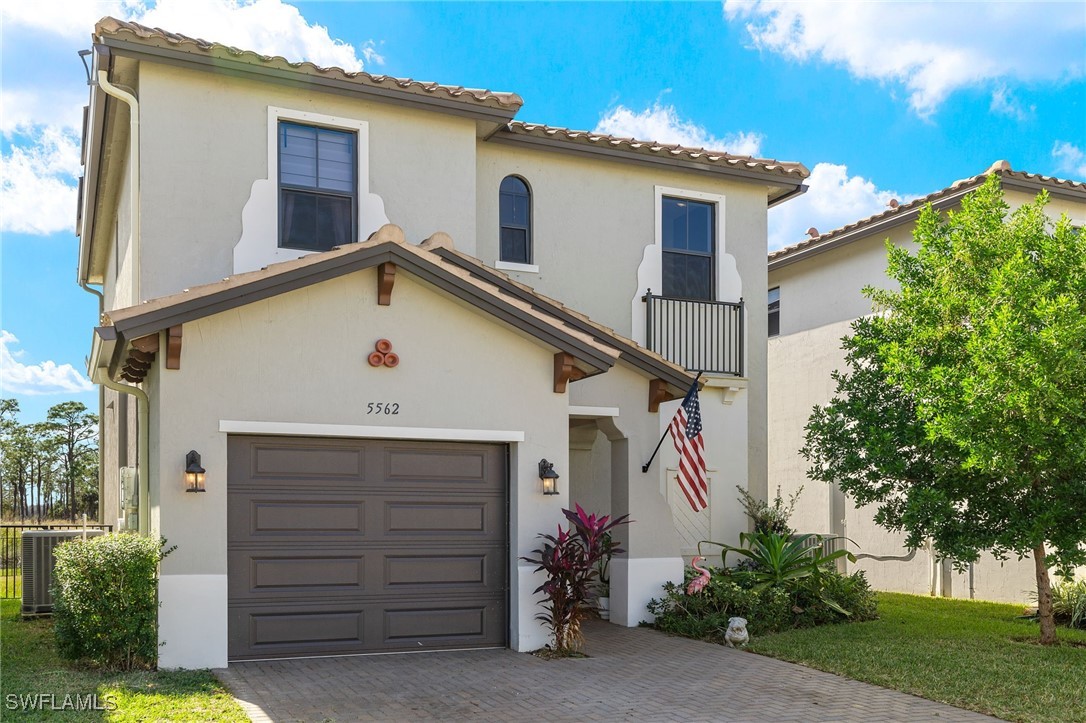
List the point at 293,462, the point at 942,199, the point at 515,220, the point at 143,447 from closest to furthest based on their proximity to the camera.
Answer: the point at 293,462 → the point at 143,447 → the point at 515,220 → the point at 942,199

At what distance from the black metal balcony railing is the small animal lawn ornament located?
4569mm

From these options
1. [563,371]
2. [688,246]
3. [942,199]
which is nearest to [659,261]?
[688,246]

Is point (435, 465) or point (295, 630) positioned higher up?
point (435, 465)

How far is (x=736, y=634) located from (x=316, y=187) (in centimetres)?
752

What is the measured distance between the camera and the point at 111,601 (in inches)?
380

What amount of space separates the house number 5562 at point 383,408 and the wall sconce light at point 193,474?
1.78 m

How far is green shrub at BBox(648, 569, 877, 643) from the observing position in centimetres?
1296

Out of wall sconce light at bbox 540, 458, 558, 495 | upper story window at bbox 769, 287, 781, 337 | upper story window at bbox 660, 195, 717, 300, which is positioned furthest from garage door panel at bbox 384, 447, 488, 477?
upper story window at bbox 769, 287, 781, 337

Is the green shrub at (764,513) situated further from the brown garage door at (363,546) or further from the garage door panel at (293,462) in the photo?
the garage door panel at (293,462)

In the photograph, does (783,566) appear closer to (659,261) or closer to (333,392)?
(659,261)

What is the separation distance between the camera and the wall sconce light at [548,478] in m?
11.7

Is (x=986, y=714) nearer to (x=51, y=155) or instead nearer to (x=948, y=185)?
(x=948, y=185)

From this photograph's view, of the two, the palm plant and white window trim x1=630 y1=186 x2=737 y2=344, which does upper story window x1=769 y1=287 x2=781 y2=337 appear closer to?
white window trim x1=630 y1=186 x2=737 y2=344

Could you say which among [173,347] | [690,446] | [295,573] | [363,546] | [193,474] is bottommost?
[295,573]
